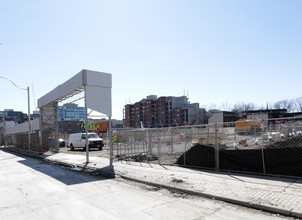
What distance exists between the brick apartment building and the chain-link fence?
354 feet

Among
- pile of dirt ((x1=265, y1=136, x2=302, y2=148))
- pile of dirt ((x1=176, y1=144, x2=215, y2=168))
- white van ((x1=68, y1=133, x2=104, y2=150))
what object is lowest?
white van ((x1=68, y1=133, x2=104, y2=150))

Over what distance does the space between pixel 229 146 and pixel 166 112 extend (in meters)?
121

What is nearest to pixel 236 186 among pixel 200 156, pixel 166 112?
pixel 200 156

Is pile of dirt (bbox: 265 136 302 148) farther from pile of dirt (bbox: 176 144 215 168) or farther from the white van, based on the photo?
the white van

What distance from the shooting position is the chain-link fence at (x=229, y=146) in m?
8.12

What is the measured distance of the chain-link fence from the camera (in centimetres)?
812

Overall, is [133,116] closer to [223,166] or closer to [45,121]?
[45,121]

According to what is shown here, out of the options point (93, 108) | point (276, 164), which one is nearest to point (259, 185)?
point (276, 164)

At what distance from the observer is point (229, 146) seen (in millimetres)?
11852

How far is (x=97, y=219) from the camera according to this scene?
16.8 feet

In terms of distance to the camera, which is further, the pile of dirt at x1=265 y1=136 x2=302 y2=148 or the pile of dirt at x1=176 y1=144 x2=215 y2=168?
the pile of dirt at x1=176 y1=144 x2=215 y2=168

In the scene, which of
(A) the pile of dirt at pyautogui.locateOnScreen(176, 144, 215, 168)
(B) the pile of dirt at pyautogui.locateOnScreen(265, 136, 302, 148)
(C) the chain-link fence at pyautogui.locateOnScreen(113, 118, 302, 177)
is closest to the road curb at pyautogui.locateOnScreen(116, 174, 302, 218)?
(C) the chain-link fence at pyautogui.locateOnScreen(113, 118, 302, 177)

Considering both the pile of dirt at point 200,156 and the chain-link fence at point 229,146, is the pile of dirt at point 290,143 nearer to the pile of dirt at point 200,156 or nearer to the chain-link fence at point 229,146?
the chain-link fence at point 229,146

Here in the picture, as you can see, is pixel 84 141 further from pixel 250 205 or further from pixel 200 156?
pixel 250 205
